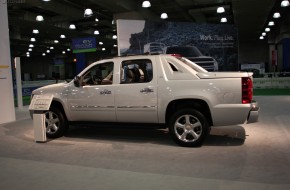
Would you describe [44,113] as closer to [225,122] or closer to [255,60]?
[225,122]

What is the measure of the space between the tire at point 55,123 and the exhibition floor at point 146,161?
0.73 ft

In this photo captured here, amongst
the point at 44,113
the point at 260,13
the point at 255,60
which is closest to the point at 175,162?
the point at 44,113

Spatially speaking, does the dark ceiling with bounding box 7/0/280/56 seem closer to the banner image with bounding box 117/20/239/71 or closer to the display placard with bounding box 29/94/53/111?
the banner image with bounding box 117/20/239/71

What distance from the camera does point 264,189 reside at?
4086 mm

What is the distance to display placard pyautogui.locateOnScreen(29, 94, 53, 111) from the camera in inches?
275

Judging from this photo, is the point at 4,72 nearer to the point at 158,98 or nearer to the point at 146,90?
the point at 146,90

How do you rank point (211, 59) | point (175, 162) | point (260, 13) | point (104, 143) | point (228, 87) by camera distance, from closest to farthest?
point (175, 162) → point (228, 87) → point (104, 143) → point (211, 59) → point (260, 13)

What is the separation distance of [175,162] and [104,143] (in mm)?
2092

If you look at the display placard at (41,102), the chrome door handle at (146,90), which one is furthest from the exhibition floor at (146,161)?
the chrome door handle at (146,90)

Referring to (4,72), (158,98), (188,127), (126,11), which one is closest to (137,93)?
(158,98)

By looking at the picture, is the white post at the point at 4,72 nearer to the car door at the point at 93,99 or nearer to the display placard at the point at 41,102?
the display placard at the point at 41,102

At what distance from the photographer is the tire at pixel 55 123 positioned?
24.6 ft

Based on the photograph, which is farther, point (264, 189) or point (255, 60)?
point (255, 60)

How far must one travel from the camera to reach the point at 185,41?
1533cm
